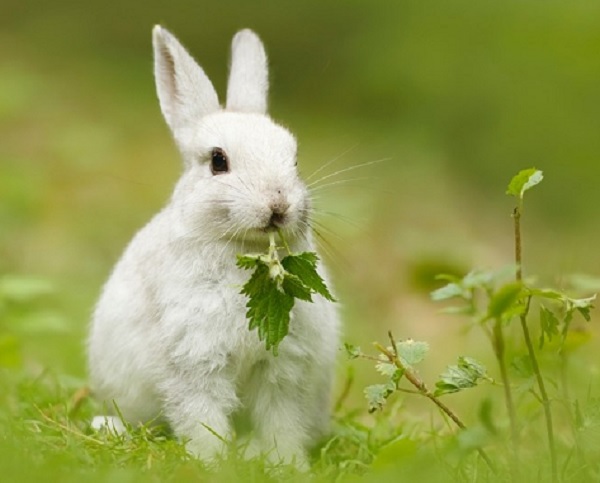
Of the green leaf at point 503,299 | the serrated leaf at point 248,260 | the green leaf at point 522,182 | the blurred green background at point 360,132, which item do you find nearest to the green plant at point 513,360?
the green leaf at point 522,182

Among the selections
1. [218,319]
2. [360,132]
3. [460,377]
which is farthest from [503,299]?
[360,132]

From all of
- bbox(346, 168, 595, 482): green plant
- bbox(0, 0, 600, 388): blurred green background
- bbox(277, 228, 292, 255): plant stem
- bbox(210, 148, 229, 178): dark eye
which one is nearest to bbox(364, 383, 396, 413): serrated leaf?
bbox(346, 168, 595, 482): green plant

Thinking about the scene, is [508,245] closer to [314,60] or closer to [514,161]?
[514,161]

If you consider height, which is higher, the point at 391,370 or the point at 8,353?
the point at 391,370

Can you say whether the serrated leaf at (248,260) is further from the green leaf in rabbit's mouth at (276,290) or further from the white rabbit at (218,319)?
the white rabbit at (218,319)

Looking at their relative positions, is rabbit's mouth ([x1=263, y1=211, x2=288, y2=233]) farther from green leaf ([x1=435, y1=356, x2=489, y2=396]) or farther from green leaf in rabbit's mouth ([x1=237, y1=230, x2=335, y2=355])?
green leaf ([x1=435, y1=356, x2=489, y2=396])

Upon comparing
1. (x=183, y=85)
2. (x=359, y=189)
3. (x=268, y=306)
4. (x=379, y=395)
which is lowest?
(x=359, y=189)

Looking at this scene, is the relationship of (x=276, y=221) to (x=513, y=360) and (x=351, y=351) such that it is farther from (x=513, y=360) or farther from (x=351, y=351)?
(x=513, y=360)
